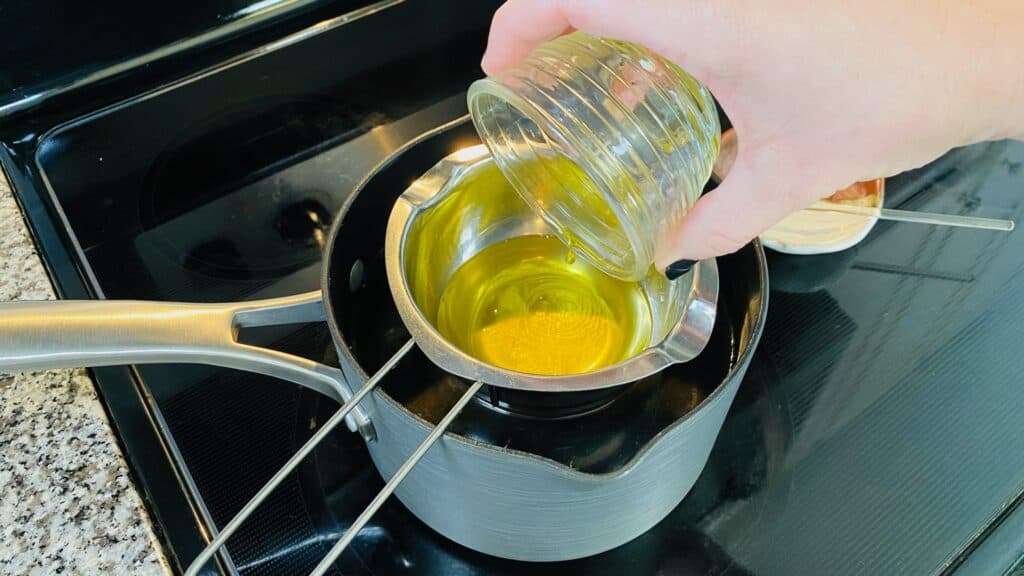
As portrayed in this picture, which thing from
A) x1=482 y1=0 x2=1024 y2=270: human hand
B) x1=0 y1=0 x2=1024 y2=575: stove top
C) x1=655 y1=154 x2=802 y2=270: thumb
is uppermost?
x1=482 y1=0 x2=1024 y2=270: human hand

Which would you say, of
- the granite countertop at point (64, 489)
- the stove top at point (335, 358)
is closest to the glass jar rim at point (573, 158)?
the stove top at point (335, 358)

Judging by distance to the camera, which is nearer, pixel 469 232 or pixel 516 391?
pixel 516 391

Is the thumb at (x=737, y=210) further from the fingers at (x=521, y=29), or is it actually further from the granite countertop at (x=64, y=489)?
the granite countertop at (x=64, y=489)

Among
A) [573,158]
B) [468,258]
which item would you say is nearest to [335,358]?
[468,258]

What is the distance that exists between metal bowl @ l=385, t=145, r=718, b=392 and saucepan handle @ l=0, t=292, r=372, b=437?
0.19 feet

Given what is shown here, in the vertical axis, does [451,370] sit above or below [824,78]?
below

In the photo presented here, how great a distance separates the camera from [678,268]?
441 mm

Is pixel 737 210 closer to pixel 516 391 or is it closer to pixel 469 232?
pixel 516 391

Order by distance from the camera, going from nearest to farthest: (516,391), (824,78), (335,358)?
(824,78) → (516,391) → (335,358)

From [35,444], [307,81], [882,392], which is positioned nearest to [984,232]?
[882,392]

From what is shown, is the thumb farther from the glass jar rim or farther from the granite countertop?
the granite countertop

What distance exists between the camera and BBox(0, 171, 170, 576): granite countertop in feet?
1.29

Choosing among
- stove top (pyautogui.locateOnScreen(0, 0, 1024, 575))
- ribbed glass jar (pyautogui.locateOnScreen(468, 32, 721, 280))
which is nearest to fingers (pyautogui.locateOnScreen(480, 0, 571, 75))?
ribbed glass jar (pyautogui.locateOnScreen(468, 32, 721, 280))

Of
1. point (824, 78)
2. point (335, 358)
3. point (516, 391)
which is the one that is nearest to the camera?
point (824, 78)
